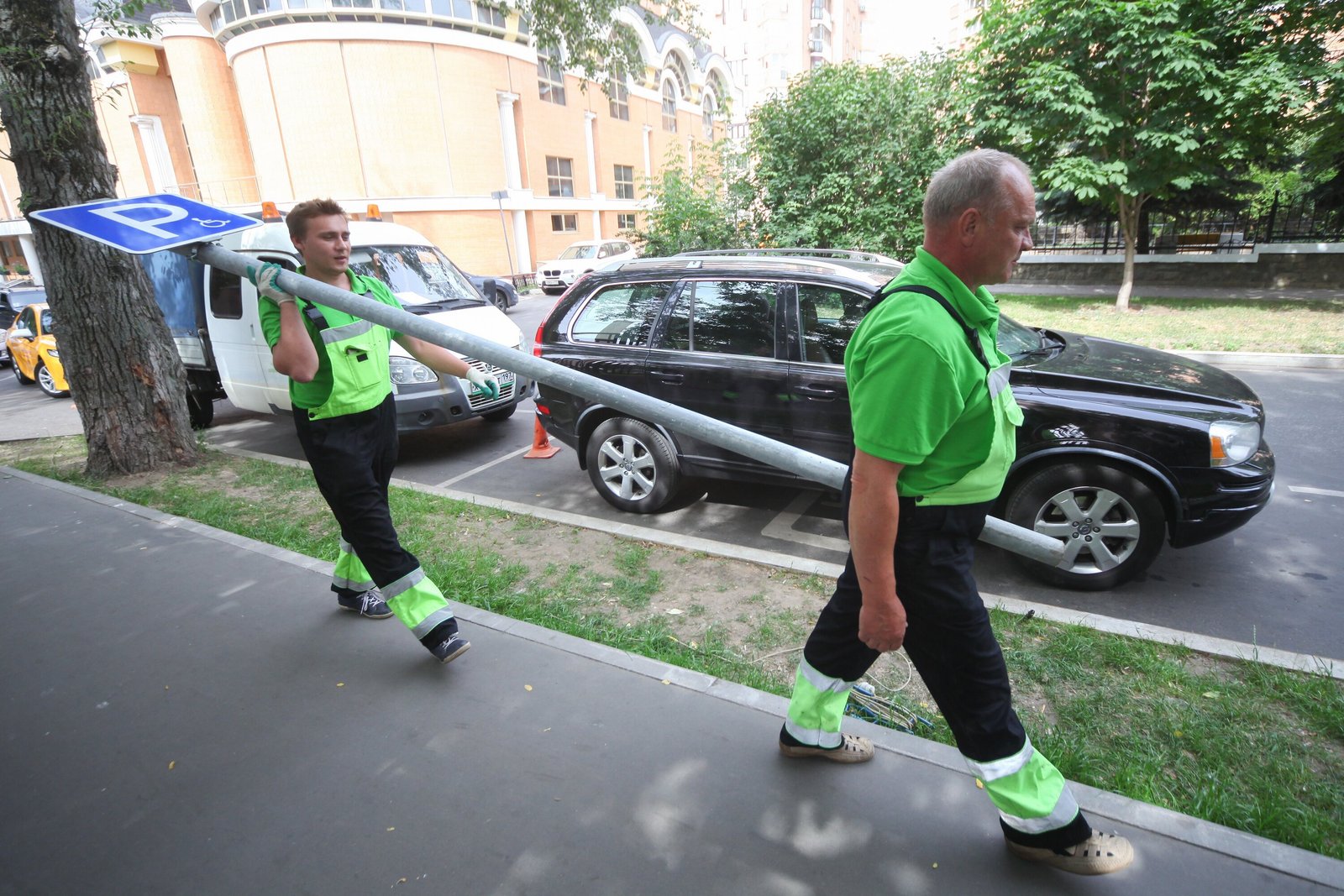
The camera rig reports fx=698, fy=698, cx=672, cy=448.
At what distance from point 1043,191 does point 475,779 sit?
50.5 feet

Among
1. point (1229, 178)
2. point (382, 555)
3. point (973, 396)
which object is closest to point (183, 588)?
point (382, 555)

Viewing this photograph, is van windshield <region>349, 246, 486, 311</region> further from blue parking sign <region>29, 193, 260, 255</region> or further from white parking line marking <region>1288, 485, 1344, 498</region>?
white parking line marking <region>1288, 485, 1344, 498</region>

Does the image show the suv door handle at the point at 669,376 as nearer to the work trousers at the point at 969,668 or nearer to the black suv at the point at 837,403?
the black suv at the point at 837,403

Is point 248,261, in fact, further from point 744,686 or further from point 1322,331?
point 1322,331

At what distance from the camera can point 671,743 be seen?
8.68 ft

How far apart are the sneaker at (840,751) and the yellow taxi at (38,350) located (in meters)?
13.5

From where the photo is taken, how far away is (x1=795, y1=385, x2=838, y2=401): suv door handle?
4.38 m

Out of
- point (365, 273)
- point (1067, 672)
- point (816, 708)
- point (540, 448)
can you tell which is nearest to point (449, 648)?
point (816, 708)

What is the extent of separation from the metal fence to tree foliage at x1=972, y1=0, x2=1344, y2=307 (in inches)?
177

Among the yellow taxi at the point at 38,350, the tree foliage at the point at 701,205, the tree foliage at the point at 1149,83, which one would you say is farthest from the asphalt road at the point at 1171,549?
the tree foliage at the point at 701,205

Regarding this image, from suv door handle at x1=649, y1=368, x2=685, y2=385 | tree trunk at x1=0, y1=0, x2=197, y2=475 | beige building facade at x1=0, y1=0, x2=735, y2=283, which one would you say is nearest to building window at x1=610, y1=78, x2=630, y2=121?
beige building facade at x1=0, y1=0, x2=735, y2=283

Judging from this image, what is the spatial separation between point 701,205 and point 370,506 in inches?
485

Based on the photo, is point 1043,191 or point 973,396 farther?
point 1043,191

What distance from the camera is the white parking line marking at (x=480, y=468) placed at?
20.4ft
